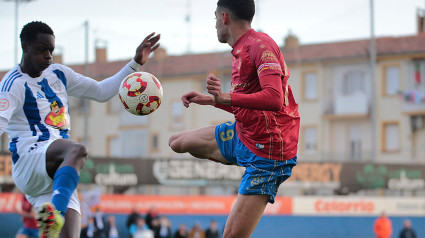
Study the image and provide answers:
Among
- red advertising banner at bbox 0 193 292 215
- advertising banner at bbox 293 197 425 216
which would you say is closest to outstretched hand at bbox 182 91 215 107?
red advertising banner at bbox 0 193 292 215

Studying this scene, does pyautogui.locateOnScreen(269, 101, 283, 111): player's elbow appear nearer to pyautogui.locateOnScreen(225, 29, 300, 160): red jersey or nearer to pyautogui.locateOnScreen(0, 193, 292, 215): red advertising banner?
pyautogui.locateOnScreen(225, 29, 300, 160): red jersey

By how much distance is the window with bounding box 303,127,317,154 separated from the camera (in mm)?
46531

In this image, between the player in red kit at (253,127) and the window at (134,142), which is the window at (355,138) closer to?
the window at (134,142)

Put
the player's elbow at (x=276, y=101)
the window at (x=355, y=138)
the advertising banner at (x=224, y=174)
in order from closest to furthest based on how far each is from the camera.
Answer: the player's elbow at (x=276, y=101)
the advertising banner at (x=224, y=174)
the window at (x=355, y=138)

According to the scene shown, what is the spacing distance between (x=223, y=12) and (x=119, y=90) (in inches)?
50.4

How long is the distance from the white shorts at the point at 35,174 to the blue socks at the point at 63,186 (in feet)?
1.09

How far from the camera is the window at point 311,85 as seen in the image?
154ft

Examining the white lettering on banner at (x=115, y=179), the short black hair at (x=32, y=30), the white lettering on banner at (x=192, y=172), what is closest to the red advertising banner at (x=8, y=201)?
the white lettering on banner at (x=115, y=179)

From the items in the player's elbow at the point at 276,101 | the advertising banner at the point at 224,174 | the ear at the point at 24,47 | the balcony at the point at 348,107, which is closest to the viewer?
the player's elbow at the point at 276,101

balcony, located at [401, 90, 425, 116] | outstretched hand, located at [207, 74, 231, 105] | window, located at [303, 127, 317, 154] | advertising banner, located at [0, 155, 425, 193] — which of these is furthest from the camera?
window, located at [303, 127, 317, 154]

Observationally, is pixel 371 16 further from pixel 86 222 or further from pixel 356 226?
pixel 86 222

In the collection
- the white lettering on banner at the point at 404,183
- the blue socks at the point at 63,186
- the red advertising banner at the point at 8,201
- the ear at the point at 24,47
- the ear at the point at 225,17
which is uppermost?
the ear at the point at 225,17

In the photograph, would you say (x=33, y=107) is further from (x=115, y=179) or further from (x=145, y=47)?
(x=115, y=179)

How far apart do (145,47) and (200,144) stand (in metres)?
1.20
